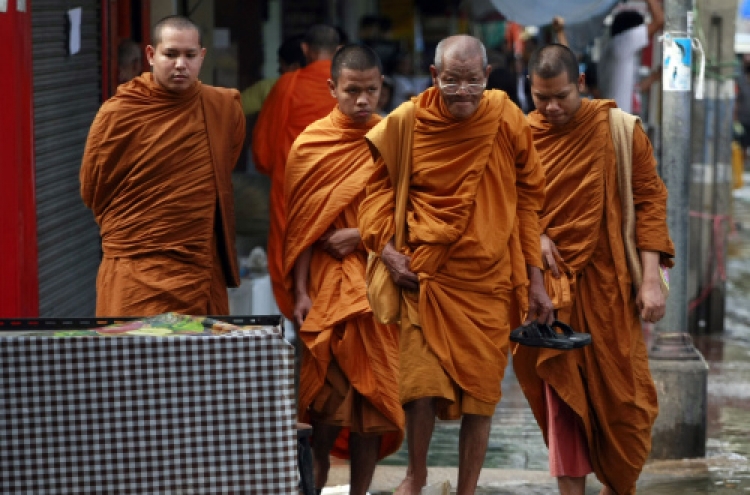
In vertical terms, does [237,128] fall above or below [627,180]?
above

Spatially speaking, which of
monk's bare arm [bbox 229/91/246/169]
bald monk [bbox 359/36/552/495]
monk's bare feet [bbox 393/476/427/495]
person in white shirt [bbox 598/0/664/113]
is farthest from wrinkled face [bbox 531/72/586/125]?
person in white shirt [bbox 598/0/664/113]

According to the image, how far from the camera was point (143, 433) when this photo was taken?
152 inches

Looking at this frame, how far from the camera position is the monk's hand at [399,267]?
525 centimetres

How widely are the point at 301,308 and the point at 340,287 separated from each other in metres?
0.19

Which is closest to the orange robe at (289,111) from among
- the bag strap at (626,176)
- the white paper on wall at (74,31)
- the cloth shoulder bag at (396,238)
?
the white paper on wall at (74,31)

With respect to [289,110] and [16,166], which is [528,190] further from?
[289,110]

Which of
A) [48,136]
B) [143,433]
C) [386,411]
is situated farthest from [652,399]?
[48,136]

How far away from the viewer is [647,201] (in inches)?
227

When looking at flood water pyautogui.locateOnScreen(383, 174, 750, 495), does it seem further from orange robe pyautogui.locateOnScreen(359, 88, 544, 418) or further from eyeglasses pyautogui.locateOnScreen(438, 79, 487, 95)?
eyeglasses pyautogui.locateOnScreen(438, 79, 487, 95)

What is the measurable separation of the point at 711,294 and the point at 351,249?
577 cm

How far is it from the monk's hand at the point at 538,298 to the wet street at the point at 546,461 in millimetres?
1236

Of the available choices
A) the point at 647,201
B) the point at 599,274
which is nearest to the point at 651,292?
the point at 599,274

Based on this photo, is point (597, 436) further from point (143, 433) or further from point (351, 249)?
point (143, 433)

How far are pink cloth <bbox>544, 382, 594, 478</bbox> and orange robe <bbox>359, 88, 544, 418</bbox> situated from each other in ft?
1.96
